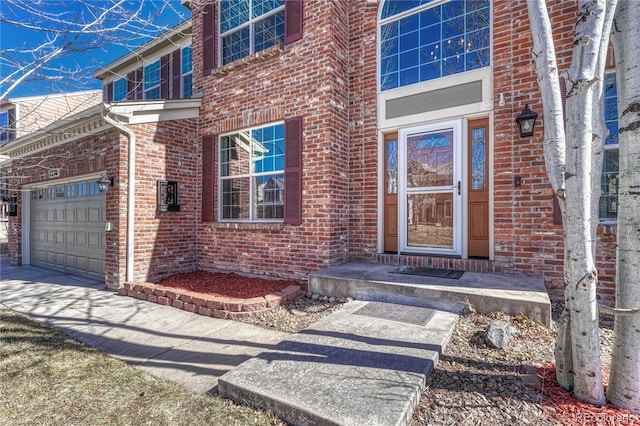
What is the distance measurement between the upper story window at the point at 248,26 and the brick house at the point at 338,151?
3 cm

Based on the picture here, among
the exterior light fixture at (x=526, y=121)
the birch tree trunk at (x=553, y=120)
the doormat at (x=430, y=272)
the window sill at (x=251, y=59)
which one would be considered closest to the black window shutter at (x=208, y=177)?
the window sill at (x=251, y=59)

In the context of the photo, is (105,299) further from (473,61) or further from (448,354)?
(473,61)

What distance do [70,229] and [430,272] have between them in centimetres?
809

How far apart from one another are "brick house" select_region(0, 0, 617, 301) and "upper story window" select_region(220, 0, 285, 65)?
0.03m

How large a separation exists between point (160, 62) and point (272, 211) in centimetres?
773

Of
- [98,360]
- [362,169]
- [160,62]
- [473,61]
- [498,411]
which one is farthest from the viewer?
[160,62]

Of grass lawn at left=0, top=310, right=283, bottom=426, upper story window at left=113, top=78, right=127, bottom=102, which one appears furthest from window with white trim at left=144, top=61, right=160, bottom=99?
grass lawn at left=0, top=310, right=283, bottom=426

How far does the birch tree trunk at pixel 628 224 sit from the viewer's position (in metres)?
1.88

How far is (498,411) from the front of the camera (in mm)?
1967

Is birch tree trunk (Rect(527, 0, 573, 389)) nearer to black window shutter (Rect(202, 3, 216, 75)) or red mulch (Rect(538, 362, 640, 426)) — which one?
red mulch (Rect(538, 362, 640, 426))

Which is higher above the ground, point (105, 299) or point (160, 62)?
point (160, 62)

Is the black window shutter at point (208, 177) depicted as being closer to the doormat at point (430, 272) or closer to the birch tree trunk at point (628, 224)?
the doormat at point (430, 272)

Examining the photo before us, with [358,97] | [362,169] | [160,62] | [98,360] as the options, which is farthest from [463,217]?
[160,62]

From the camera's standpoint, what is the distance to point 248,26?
20.1ft
